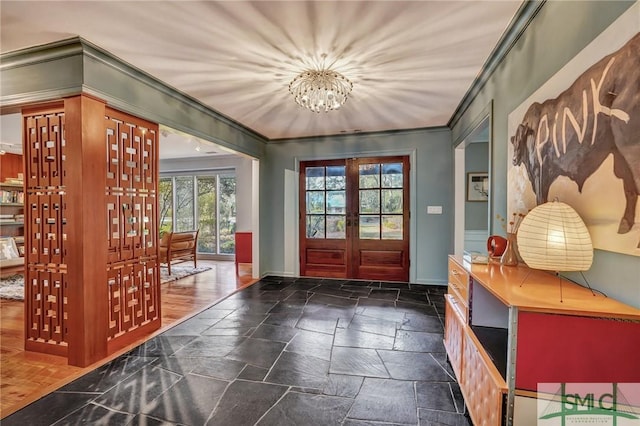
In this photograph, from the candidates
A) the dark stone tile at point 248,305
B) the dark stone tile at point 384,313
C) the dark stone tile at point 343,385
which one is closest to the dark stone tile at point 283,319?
the dark stone tile at point 248,305

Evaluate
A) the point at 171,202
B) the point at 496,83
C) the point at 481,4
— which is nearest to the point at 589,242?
the point at 481,4

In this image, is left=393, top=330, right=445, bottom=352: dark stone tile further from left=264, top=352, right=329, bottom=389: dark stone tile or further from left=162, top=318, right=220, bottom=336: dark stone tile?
left=162, top=318, right=220, bottom=336: dark stone tile

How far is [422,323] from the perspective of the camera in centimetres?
308

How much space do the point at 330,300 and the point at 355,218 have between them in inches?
62.1

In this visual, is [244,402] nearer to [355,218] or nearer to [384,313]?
[384,313]

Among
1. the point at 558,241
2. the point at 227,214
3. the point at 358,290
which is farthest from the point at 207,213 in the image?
the point at 558,241

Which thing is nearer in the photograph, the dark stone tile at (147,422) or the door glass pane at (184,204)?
the dark stone tile at (147,422)

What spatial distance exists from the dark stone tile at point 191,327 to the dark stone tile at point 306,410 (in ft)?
4.64

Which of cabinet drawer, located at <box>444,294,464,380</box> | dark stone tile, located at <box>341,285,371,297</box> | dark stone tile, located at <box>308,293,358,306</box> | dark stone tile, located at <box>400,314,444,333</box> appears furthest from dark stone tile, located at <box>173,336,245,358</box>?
dark stone tile, located at <box>341,285,371,297</box>

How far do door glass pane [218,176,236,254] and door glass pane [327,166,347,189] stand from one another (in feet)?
10.4

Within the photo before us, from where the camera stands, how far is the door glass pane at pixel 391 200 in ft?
15.6

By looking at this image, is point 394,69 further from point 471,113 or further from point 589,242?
point 589,242

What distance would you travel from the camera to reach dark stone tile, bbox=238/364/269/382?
211cm

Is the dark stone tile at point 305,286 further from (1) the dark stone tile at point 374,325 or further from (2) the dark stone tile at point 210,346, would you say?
(2) the dark stone tile at point 210,346
